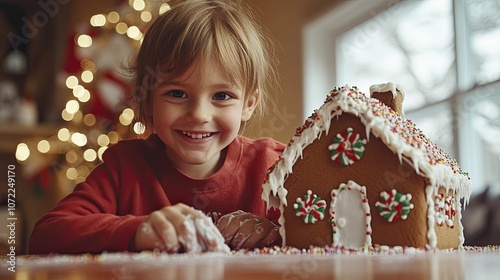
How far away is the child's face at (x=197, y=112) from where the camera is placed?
43.8 inches

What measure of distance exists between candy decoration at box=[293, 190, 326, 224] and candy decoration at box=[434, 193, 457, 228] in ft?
0.53

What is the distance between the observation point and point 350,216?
36.0 inches

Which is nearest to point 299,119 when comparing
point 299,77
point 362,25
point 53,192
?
point 299,77

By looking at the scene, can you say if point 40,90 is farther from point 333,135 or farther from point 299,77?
point 333,135

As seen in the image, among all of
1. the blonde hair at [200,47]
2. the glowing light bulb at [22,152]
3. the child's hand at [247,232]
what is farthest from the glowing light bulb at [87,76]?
the child's hand at [247,232]

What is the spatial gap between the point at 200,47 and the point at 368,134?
0.38 m

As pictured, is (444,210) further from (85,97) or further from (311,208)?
(85,97)

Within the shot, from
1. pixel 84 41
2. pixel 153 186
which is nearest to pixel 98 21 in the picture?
pixel 84 41

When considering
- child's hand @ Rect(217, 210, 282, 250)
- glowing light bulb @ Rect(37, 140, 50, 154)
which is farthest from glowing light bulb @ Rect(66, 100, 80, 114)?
child's hand @ Rect(217, 210, 282, 250)

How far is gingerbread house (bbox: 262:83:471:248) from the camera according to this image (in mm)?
886

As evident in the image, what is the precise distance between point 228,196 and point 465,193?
0.43 metres

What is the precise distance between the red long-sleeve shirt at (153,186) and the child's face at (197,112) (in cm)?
5

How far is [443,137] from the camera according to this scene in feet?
8.40

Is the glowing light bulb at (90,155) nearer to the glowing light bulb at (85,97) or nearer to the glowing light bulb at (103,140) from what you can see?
the glowing light bulb at (103,140)
